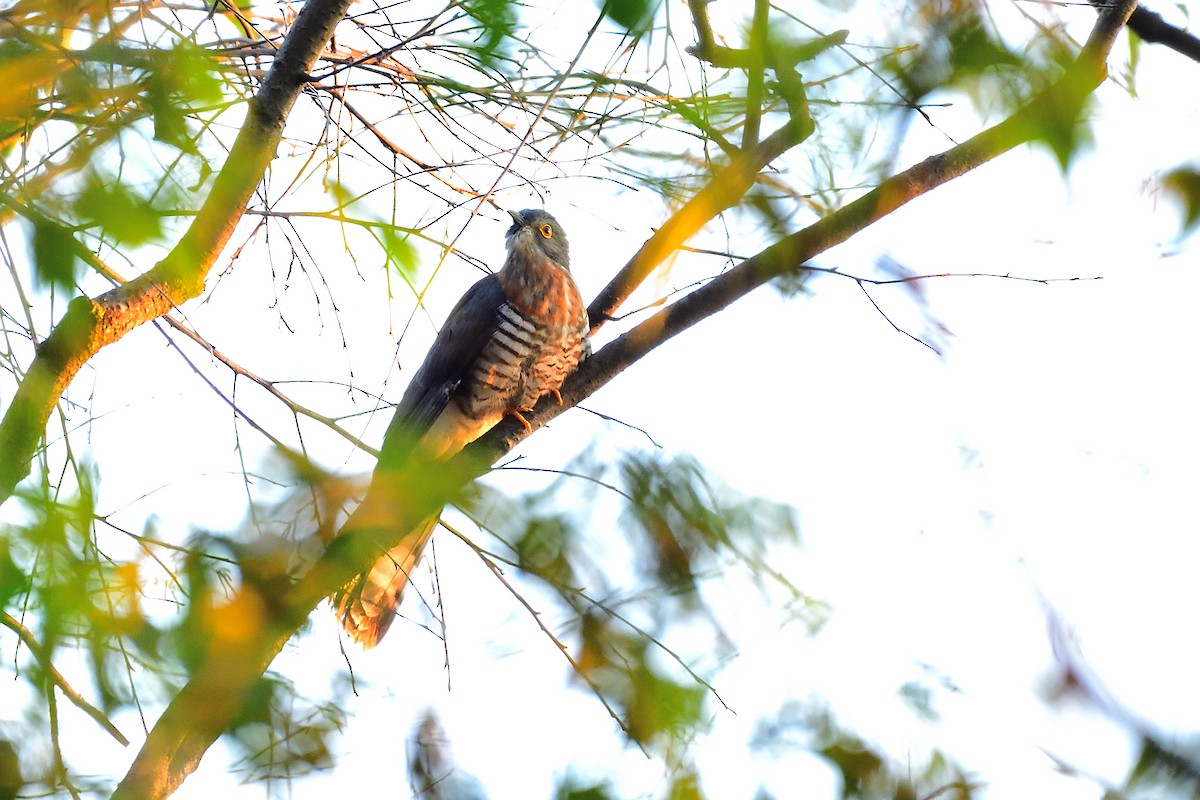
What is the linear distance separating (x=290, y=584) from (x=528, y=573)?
1.18ft

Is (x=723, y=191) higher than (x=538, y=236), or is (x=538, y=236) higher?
(x=538, y=236)

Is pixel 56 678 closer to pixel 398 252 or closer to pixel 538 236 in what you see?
pixel 398 252

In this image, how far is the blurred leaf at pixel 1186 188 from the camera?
143 cm

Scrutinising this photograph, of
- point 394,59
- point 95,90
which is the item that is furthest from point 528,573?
point 394,59

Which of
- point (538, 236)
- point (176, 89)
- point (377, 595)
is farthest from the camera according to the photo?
point (538, 236)

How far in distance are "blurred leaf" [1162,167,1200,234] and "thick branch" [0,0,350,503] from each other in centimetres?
137

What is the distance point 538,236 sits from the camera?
14.8 feet

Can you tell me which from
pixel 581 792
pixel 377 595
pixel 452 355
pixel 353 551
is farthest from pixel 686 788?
pixel 452 355

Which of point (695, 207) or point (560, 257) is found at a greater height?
point (560, 257)

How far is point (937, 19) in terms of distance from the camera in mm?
1216

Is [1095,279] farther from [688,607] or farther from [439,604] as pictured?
[439,604]

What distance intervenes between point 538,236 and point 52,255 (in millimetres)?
3514

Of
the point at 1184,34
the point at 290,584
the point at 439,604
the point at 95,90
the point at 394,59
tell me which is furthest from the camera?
the point at 394,59

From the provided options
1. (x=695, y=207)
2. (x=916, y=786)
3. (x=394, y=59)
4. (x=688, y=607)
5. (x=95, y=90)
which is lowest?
(x=916, y=786)
